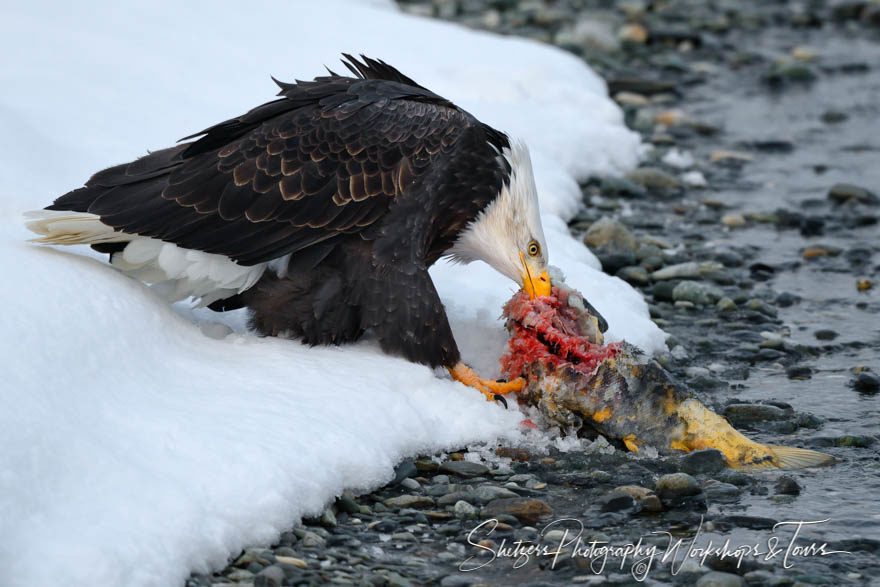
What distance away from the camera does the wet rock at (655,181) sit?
9.41m

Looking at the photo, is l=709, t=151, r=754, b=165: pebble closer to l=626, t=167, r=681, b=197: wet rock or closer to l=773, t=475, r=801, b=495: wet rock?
l=626, t=167, r=681, b=197: wet rock

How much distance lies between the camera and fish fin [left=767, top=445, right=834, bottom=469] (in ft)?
16.3

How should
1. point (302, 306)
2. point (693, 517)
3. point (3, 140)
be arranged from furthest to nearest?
point (3, 140) → point (302, 306) → point (693, 517)

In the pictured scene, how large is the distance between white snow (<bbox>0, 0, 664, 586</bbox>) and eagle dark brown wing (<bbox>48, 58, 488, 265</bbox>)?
13.6 inches

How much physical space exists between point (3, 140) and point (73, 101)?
1326 millimetres

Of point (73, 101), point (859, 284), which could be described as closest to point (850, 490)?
point (859, 284)

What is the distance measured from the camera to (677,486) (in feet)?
15.4

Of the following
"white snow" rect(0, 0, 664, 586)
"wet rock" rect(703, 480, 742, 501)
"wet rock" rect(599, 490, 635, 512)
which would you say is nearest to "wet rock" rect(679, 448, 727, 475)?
"wet rock" rect(703, 480, 742, 501)

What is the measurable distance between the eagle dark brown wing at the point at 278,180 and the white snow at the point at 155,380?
0.35 metres

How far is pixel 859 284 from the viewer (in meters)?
7.45

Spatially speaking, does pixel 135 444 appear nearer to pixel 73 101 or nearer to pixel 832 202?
pixel 73 101

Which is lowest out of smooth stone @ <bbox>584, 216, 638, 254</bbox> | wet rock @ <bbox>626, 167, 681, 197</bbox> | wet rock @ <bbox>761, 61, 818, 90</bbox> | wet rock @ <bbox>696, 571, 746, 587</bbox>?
wet rock @ <bbox>696, 571, 746, 587</bbox>

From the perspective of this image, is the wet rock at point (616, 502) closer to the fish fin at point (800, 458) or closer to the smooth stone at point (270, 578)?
the fish fin at point (800, 458)

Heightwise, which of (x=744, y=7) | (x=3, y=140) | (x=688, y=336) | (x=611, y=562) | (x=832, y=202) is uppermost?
(x=744, y=7)
